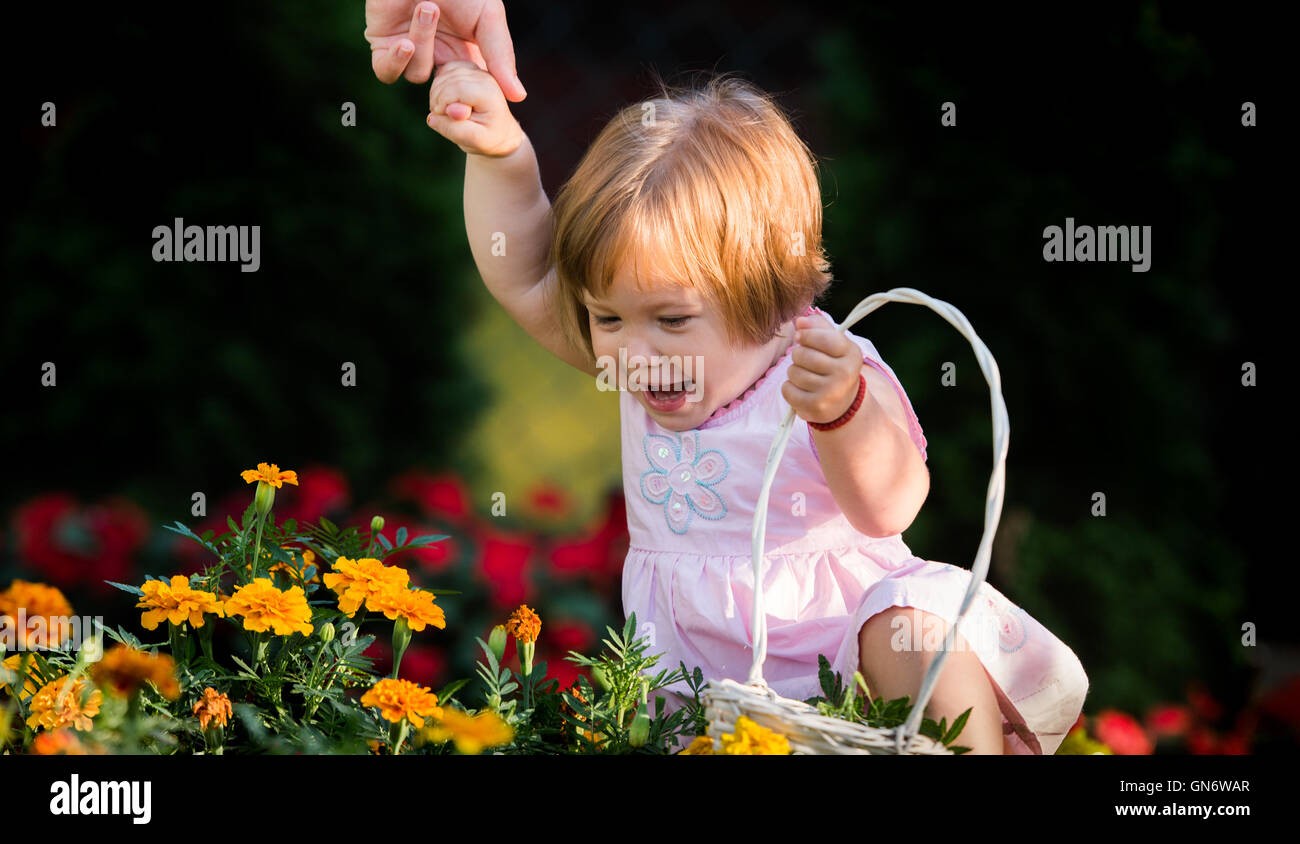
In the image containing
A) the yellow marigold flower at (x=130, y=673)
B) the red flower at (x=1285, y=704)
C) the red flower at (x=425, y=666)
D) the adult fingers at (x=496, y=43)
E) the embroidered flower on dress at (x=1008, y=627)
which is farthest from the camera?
the red flower at (x=1285, y=704)

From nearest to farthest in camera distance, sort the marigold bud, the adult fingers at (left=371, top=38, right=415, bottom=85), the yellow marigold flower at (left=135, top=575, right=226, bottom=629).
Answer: the yellow marigold flower at (left=135, top=575, right=226, bottom=629), the marigold bud, the adult fingers at (left=371, top=38, right=415, bottom=85)

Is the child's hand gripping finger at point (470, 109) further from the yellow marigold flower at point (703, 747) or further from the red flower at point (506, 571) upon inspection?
the red flower at point (506, 571)

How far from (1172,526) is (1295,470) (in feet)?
2.12

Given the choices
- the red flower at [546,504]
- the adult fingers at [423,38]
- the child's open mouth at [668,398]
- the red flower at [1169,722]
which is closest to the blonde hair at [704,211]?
the child's open mouth at [668,398]

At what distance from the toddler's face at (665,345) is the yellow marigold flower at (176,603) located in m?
0.66

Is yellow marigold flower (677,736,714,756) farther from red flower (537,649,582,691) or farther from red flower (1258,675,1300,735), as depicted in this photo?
red flower (1258,675,1300,735)

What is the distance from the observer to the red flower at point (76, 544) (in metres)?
2.81

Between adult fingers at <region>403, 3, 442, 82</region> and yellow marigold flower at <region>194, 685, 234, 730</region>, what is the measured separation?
90 cm

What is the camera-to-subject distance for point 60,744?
129 cm

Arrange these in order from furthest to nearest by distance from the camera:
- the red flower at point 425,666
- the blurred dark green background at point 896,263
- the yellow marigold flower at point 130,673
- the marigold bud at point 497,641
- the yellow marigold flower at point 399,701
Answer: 1. the blurred dark green background at point 896,263
2. the red flower at point 425,666
3. the marigold bud at point 497,641
4. the yellow marigold flower at point 399,701
5. the yellow marigold flower at point 130,673

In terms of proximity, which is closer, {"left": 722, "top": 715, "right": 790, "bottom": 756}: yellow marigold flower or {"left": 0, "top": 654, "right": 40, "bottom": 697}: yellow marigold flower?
{"left": 722, "top": 715, "right": 790, "bottom": 756}: yellow marigold flower

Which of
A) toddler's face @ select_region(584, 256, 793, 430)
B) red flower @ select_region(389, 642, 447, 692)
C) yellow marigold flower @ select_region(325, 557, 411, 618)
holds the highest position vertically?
toddler's face @ select_region(584, 256, 793, 430)

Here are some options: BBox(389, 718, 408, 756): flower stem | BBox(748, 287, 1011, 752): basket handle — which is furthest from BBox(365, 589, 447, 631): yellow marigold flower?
BBox(748, 287, 1011, 752): basket handle

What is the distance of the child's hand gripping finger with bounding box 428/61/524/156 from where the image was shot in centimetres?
189
